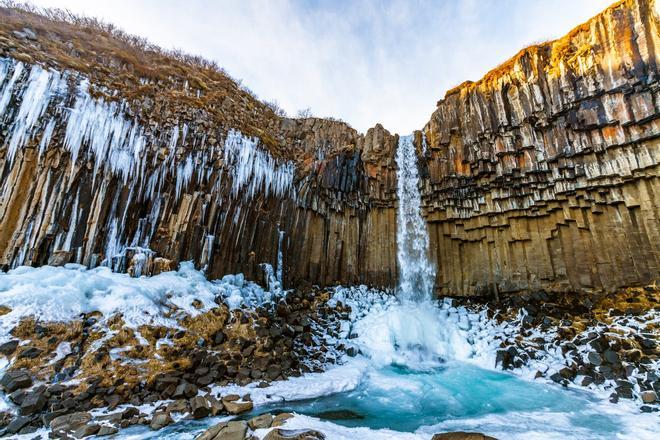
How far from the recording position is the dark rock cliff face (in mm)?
8516

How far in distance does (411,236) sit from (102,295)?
12.6 m

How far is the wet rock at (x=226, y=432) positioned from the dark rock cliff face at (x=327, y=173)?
5.97 m

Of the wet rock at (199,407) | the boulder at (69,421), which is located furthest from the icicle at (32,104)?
the wet rock at (199,407)

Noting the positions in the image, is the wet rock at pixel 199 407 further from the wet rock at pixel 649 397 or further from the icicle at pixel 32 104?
the wet rock at pixel 649 397

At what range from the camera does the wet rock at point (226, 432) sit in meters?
4.12

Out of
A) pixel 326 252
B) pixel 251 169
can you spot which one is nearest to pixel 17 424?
pixel 251 169

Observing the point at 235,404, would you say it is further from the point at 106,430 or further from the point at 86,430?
the point at 86,430

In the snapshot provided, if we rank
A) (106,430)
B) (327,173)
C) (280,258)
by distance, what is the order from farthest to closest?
(327,173), (280,258), (106,430)

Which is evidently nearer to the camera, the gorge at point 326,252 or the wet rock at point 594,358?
the gorge at point 326,252

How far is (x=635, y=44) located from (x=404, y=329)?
13.0 metres

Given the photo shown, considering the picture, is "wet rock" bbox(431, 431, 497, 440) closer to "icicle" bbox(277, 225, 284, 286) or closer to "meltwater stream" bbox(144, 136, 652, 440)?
"meltwater stream" bbox(144, 136, 652, 440)

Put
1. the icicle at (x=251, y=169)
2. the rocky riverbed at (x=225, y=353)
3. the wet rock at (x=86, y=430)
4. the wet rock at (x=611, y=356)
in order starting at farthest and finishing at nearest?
the icicle at (x=251, y=169) < the wet rock at (x=611, y=356) < the rocky riverbed at (x=225, y=353) < the wet rock at (x=86, y=430)

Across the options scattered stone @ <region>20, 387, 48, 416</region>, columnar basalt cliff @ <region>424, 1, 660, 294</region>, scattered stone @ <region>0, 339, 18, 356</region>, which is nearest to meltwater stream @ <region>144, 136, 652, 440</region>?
scattered stone @ <region>20, 387, 48, 416</region>

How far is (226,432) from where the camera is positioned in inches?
167
